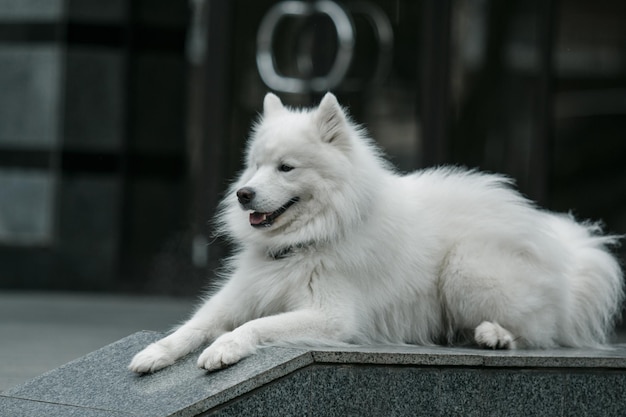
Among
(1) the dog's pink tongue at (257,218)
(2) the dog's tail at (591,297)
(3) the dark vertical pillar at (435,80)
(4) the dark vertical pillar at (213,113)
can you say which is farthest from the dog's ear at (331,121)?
(4) the dark vertical pillar at (213,113)

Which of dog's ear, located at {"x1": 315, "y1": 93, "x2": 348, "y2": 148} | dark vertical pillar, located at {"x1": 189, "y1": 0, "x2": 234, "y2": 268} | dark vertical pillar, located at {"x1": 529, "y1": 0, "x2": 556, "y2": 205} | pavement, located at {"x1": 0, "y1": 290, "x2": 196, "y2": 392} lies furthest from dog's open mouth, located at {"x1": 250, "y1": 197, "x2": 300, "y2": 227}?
dark vertical pillar, located at {"x1": 189, "y1": 0, "x2": 234, "y2": 268}

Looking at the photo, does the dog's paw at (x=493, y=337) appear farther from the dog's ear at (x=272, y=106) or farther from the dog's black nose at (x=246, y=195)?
the dog's ear at (x=272, y=106)

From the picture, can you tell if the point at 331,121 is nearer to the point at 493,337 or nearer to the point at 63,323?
the point at 493,337

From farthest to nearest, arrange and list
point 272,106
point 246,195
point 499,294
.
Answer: point 272,106 → point 499,294 → point 246,195

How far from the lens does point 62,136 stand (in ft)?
37.4

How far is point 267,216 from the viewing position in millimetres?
5254

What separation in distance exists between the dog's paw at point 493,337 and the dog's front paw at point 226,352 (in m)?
1.23

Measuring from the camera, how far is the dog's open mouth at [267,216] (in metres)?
5.25

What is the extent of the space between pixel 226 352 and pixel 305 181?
39.0 inches

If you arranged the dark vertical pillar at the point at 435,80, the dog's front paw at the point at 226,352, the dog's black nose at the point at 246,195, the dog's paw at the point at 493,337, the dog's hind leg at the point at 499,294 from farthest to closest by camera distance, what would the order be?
1. the dark vertical pillar at the point at 435,80
2. the dog's hind leg at the point at 499,294
3. the dog's paw at the point at 493,337
4. the dog's black nose at the point at 246,195
5. the dog's front paw at the point at 226,352

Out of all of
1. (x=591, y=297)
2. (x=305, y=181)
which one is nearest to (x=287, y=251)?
(x=305, y=181)

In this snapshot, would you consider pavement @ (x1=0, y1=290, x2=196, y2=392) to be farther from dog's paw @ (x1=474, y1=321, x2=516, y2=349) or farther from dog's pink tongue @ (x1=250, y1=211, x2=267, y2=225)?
dog's paw @ (x1=474, y1=321, x2=516, y2=349)

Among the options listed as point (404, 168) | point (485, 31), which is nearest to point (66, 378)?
point (404, 168)

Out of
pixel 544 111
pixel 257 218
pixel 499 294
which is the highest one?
pixel 544 111
